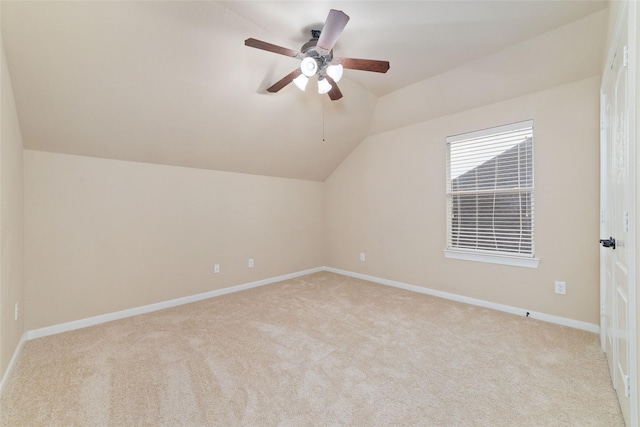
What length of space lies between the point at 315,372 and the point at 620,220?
Answer: 6.89ft

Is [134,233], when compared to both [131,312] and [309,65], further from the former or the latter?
[309,65]

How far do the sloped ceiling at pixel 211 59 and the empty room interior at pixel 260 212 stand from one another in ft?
0.06


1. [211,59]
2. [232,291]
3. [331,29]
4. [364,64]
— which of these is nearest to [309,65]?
[331,29]

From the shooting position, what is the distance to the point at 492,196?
318 centimetres

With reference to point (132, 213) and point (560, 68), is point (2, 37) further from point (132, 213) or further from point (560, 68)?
point (560, 68)

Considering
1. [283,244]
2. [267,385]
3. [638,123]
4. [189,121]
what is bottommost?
[267,385]

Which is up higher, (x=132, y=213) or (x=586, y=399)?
(x=132, y=213)

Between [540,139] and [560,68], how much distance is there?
0.65 m

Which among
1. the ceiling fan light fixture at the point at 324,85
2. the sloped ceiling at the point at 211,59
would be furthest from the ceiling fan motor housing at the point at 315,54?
the sloped ceiling at the point at 211,59

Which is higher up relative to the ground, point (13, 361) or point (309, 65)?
point (309, 65)

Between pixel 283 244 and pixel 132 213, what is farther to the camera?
pixel 283 244

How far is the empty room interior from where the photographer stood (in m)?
1.67

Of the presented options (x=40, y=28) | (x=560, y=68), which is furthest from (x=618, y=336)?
(x=40, y=28)

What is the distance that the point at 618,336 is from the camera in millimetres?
1606
